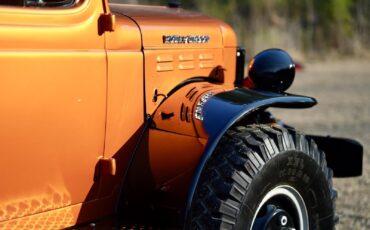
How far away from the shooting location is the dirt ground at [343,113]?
5.64m

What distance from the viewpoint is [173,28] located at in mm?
3654

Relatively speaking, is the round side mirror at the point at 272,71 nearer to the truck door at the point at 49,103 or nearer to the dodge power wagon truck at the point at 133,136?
the dodge power wagon truck at the point at 133,136

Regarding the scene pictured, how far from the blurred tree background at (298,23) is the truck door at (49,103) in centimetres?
2033

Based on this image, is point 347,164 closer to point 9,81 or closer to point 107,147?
point 107,147

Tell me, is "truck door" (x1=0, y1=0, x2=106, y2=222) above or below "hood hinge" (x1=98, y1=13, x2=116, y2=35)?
below

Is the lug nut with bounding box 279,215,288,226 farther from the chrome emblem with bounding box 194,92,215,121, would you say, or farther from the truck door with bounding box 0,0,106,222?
the truck door with bounding box 0,0,106,222

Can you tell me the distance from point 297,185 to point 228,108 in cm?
56

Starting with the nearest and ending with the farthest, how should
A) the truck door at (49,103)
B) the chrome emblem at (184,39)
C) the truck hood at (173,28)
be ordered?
the truck door at (49,103) < the truck hood at (173,28) < the chrome emblem at (184,39)

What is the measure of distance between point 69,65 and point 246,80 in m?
1.86

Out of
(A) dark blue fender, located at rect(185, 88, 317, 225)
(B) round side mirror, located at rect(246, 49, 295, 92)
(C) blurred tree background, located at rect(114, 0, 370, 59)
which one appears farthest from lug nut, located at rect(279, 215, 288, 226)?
(C) blurred tree background, located at rect(114, 0, 370, 59)

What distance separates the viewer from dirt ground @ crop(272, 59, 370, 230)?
5645 millimetres

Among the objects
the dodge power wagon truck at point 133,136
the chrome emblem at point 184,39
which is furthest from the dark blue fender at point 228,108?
the chrome emblem at point 184,39

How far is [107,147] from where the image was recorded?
3162 millimetres

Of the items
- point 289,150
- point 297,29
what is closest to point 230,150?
point 289,150
